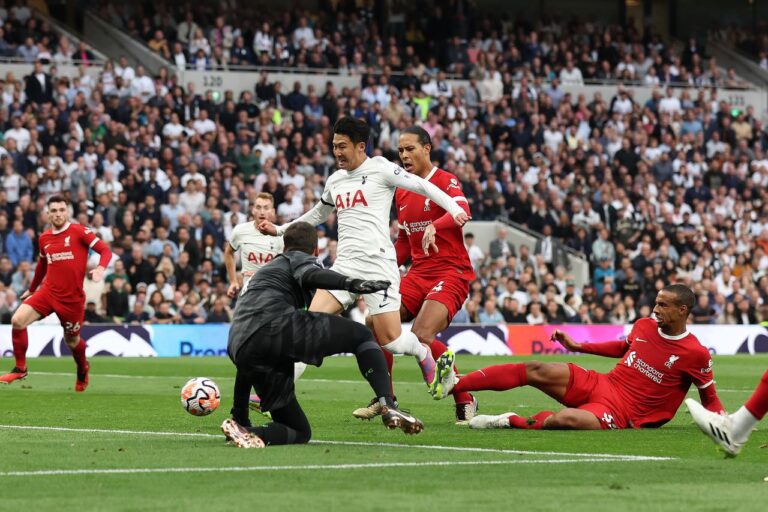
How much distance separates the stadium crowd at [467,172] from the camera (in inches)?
1087

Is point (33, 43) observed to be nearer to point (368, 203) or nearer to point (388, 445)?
point (368, 203)

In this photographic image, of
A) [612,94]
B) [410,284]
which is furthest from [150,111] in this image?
[410,284]

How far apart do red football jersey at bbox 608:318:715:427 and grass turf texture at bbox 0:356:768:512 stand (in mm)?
221

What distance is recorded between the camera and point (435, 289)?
12.7m

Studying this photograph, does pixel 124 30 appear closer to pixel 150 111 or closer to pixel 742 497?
pixel 150 111

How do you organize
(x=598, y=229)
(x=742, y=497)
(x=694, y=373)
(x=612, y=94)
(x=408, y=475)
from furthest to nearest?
(x=612, y=94)
(x=598, y=229)
(x=694, y=373)
(x=408, y=475)
(x=742, y=497)

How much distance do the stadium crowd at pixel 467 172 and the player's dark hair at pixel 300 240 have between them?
1667 centimetres

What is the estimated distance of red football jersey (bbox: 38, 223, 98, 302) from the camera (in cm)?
1716

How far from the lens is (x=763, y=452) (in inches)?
396

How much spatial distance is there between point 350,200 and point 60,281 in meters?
6.35

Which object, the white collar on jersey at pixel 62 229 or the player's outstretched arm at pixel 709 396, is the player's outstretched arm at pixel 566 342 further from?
the white collar on jersey at pixel 62 229

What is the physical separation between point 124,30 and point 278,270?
27.7m

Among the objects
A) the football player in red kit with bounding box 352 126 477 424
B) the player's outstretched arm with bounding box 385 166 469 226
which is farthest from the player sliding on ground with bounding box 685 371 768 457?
the football player in red kit with bounding box 352 126 477 424

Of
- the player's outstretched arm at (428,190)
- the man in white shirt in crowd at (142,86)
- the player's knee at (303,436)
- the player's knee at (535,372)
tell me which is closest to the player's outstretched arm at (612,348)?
the player's knee at (535,372)
